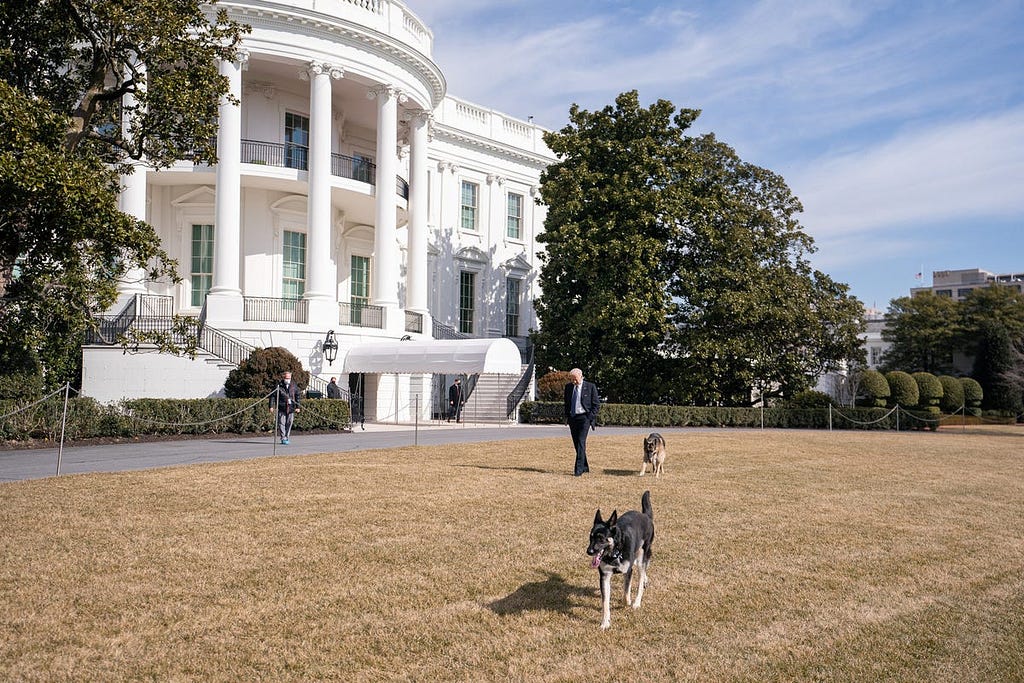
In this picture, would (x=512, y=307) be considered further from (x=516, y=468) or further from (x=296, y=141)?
(x=516, y=468)

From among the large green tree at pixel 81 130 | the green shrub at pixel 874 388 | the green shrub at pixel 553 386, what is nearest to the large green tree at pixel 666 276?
the green shrub at pixel 553 386

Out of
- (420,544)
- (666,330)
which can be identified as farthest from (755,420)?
(420,544)

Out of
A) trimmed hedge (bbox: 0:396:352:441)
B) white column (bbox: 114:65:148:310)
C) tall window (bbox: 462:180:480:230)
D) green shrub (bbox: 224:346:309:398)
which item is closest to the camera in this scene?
trimmed hedge (bbox: 0:396:352:441)

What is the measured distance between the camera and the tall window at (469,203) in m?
45.2

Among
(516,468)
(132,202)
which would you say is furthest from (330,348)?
(516,468)

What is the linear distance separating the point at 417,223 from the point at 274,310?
800 cm

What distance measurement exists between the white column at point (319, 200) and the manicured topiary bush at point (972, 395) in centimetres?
4312

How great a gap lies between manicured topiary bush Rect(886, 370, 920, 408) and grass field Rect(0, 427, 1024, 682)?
36420 millimetres

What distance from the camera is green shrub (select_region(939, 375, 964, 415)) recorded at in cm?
5319

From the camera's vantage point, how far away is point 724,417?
3422cm

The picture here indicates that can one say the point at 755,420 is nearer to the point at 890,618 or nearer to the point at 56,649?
the point at 890,618

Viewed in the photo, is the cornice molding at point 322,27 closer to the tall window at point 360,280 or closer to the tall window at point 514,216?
the tall window at point 360,280

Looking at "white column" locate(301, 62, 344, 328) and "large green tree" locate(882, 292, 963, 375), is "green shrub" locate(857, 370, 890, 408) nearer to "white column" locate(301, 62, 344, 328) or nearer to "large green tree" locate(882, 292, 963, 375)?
"large green tree" locate(882, 292, 963, 375)

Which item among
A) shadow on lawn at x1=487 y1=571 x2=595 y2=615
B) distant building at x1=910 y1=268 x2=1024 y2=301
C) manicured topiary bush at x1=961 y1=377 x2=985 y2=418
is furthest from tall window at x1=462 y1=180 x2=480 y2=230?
distant building at x1=910 y1=268 x2=1024 y2=301
